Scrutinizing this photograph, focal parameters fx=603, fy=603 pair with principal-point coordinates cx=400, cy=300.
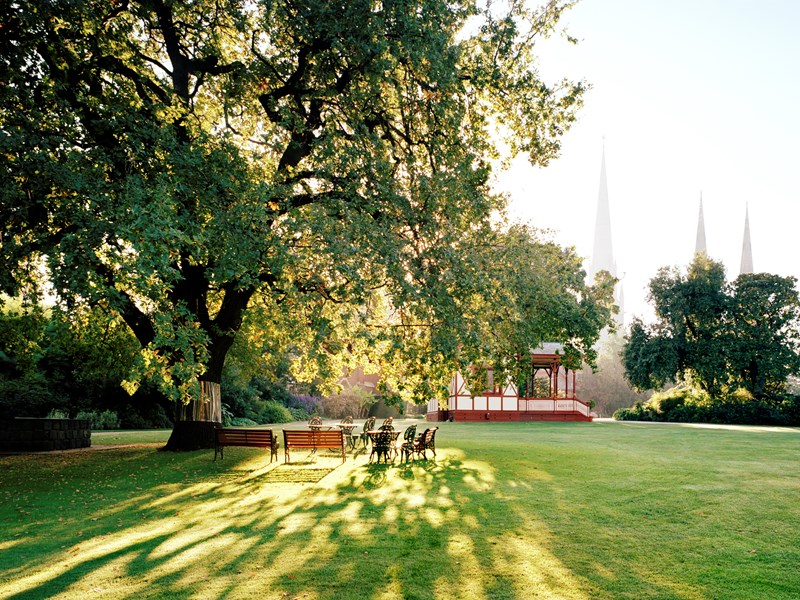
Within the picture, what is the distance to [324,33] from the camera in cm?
1284

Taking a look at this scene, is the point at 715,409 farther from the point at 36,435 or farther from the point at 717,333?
the point at 36,435

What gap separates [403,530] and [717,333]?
38.2 meters

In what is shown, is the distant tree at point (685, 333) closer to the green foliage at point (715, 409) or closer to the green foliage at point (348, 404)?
the green foliage at point (715, 409)

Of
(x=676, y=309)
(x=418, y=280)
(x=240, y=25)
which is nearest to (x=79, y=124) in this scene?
(x=240, y=25)

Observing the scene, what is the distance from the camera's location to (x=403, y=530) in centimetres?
784

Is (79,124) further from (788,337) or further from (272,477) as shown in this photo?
(788,337)

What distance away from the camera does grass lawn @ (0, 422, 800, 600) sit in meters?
5.82

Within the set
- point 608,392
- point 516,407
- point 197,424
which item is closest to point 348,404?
point 516,407

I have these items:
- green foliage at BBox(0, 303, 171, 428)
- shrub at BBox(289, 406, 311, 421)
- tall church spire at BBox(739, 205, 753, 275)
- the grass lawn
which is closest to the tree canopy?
shrub at BBox(289, 406, 311, 421)

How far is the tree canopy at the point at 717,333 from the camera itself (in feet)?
125

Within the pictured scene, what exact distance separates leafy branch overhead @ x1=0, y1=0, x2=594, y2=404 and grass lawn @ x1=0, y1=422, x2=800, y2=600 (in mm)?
2669

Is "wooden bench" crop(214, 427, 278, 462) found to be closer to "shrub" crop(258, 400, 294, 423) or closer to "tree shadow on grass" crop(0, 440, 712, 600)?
"tree shadow on grass" crop(0, 440, 712, 600)

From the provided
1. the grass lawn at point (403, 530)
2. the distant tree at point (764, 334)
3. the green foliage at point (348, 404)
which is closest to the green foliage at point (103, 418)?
the grass lawn at point (403, 530)

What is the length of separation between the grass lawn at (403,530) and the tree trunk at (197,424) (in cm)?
214
